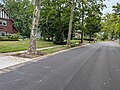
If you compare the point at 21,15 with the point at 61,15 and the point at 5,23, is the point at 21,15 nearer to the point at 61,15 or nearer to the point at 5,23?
the point at 5,23

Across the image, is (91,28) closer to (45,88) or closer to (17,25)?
(17,25)

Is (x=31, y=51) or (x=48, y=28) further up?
(x=48, y=28)

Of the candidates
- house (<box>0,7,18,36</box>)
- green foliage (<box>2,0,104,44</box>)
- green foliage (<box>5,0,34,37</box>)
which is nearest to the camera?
green foliage (<box>2,0,104,44</box>)

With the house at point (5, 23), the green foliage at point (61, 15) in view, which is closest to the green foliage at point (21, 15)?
the house at point (5, 23)

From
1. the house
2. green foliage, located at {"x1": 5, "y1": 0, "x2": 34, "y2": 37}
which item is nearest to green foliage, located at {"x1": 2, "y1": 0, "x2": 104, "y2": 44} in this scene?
green foliage, located at {"x1": 5, "y1": 0, "x2": 34, "y2": 37}

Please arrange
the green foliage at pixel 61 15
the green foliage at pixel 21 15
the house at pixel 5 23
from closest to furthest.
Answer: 1. the green foliage at pixel 61 15
2. the house at pixel 5 23
3. the green foliage at pixel 21 15

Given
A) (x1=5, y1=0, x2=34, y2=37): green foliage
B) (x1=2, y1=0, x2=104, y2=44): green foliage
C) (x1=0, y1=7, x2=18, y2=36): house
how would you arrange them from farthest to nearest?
1. (x1=5, y1=0, x2=34, y2=37): green foliage
2. (x1=0, y1=7, x2=18, y2=36): house
3. (x1=2, y1=0, x2=104, y2=44): green foliage

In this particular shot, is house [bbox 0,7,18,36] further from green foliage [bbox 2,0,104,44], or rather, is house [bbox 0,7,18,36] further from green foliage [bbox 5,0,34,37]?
green foliage [bbox 2,0,104,44]

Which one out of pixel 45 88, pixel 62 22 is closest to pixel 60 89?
pixel 45 88

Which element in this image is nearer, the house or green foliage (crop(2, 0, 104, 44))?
Result: green foliage (crop(2, 0, 104, 44))

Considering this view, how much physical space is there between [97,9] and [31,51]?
21496mm

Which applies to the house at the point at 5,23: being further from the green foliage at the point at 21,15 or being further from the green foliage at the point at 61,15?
the green foliage at the point at 61,15

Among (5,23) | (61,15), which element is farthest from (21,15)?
(61,15)

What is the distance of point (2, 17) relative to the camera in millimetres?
42938
